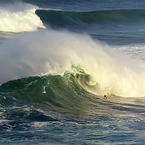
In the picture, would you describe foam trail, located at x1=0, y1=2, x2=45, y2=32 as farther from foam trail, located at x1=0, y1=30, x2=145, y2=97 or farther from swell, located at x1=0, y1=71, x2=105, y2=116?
swell, located at x1=0, y1=71, x2=105, y2=116

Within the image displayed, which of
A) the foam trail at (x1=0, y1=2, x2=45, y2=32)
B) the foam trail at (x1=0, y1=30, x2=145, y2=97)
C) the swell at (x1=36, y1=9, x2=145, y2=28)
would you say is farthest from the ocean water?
the swell at (x1=36, y1=9, x2=145, y2=28)

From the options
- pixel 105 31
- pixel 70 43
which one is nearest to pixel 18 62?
pixel 70 43

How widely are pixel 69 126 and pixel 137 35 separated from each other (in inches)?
894

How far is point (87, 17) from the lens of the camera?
42688mm

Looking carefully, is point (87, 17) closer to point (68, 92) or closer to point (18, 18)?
point (18, 18)

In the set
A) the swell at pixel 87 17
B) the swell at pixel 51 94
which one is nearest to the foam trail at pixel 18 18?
the swell at pixel 87 17

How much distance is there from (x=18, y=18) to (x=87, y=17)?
204 inches

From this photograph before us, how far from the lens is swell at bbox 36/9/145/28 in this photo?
41.2 meters

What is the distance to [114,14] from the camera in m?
44.1

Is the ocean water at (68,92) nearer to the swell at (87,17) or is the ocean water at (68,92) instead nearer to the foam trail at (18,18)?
the foam trail at (18,18)

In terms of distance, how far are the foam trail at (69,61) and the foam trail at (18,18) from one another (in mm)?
18601

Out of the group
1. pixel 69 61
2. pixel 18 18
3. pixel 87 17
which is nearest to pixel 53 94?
pixel 69 61

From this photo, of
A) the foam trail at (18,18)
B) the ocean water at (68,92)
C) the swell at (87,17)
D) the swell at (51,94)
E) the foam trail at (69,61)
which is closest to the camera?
the ocean water at (68,92)

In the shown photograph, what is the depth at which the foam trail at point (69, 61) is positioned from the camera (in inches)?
687
